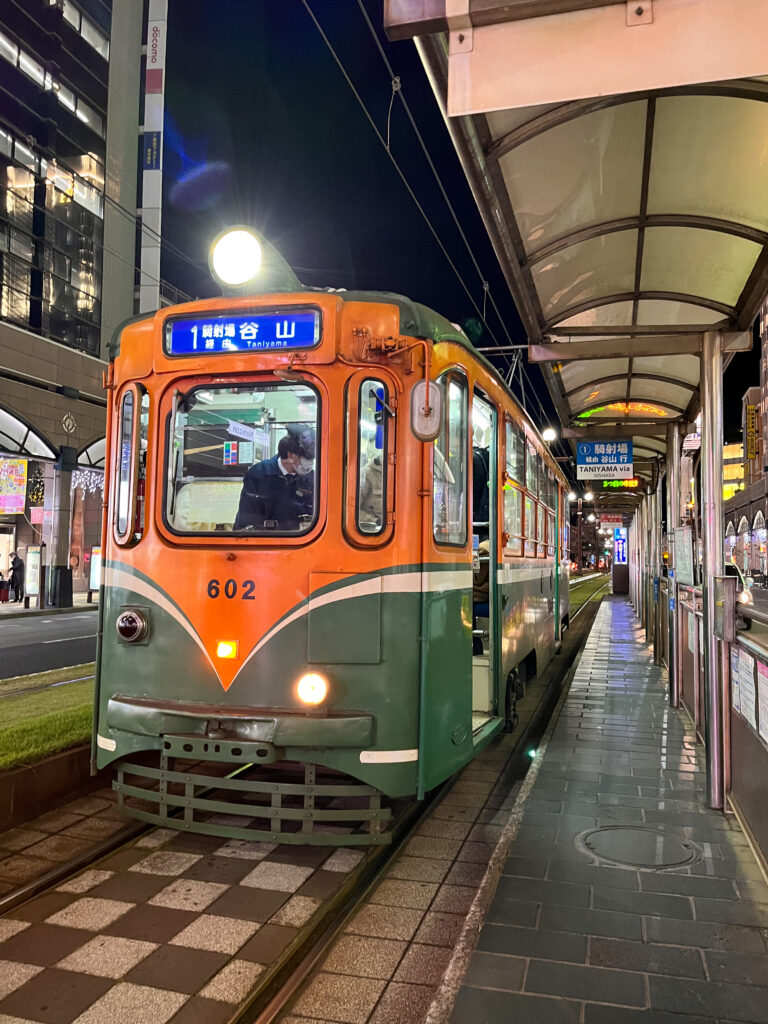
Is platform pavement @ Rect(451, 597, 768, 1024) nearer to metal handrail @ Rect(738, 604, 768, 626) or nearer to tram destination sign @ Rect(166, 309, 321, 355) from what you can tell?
metal handrail @ Rect(738, 604, 768, 626)

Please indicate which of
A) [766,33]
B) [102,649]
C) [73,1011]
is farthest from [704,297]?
[73,1011]

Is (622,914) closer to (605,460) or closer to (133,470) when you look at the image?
(133,470)

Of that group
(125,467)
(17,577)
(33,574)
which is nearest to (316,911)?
(125,467)

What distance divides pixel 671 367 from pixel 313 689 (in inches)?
239

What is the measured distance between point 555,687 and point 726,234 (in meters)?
7.39

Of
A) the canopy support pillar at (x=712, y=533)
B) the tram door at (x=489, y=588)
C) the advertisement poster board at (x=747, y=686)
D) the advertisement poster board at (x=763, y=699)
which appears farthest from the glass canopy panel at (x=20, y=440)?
the advertisement poster board at (x=763, y=699)

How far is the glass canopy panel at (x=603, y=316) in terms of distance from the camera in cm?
687

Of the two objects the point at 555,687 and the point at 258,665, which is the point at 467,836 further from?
the point at 555,687

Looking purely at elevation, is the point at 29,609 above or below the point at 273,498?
below

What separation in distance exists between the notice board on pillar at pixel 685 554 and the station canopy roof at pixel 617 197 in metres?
1.97

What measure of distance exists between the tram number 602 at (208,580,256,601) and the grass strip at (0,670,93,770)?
1.89 meters

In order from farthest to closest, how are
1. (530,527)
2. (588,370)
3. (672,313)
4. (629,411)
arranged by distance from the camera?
1. (629,411)
2. (588,370)
3. (530,527)
4. (672,313)

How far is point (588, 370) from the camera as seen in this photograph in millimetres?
8789

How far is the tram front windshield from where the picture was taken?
4.55 m
